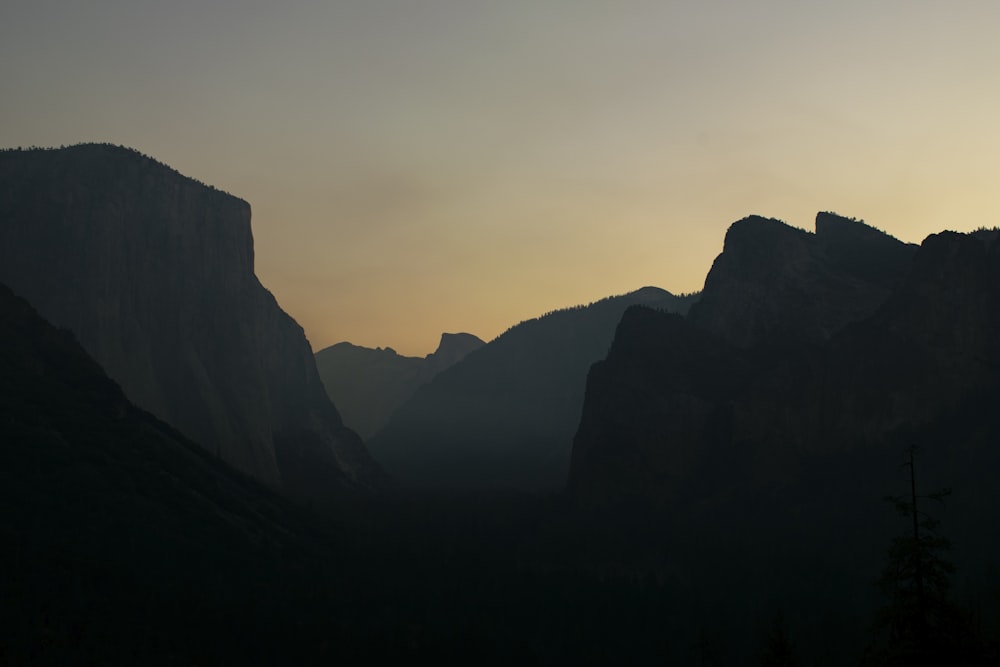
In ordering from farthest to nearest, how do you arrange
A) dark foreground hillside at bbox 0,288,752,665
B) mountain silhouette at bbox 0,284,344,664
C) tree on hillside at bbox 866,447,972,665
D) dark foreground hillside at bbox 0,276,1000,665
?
dark foreground hillside at bbox 0,276,1000,665 → dark foreground hillside at bbox 0,288,752,665 → mountain silhouette at bbox 0,284,344,664 → tree on hillside at bbox 866,447,972,665

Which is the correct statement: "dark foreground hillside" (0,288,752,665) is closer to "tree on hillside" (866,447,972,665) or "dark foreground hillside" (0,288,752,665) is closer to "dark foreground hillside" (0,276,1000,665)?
"dark foreground hillside" (0,276,1000,665)

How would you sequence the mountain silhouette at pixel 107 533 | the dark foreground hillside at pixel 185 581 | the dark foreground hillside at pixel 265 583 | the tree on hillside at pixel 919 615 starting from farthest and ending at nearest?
the dark foreground hillside at pixel 265 583 → the dark foreground hillside at pixel 185 581 → the mountain silhouette at pixel 107 533 → the tree on hillside at pixel 919 615

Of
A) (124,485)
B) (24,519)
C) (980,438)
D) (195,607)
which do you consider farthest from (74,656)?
(980,438)

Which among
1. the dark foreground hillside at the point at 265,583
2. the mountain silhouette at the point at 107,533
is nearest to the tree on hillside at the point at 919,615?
the dark foreground hillside at the point at 265,583

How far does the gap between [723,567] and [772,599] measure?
26211 millimetres

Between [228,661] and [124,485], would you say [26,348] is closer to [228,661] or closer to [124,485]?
[124,485]

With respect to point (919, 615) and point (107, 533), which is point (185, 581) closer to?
point (107, 533)

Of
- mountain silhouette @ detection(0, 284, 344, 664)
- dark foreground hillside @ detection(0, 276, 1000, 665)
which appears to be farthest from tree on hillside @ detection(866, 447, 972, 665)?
mountain silhouette @ detection(0, 284, 344, 664)

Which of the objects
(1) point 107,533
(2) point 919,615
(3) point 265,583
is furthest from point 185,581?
(2) point 919,615

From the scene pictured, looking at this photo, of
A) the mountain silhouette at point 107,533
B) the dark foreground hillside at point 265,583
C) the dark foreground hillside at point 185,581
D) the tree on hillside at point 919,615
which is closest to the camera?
the tree on hillside at point 919,615

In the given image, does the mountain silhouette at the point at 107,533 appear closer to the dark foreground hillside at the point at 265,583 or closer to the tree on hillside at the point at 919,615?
the dark foreground hillside at the point at 265,583

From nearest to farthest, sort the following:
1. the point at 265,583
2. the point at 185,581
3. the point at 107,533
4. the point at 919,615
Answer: the point at 919,615 → the point at 185,581 → the point at 107,533 → the point at 265,583

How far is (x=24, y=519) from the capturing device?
135375 millimetres

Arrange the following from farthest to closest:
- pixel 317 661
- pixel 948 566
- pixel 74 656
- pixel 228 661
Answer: pixel 317 661, pixel 228 661, pixel 74 656, pixel 948 566
